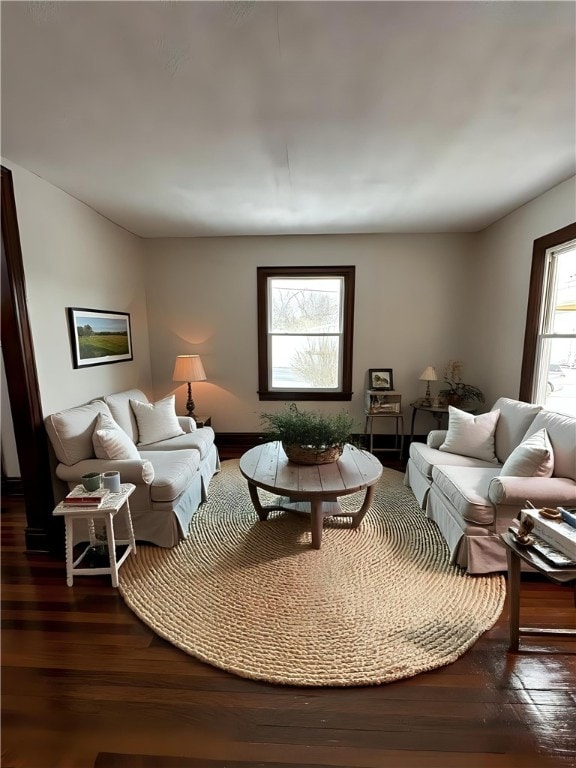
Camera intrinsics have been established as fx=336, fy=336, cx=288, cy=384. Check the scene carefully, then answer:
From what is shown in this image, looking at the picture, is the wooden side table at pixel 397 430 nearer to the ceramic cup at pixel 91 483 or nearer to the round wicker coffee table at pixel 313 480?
the round wicker coffee table at pixel 313 480

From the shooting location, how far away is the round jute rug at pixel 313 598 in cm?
159

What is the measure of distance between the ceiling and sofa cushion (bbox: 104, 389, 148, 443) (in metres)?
1.77

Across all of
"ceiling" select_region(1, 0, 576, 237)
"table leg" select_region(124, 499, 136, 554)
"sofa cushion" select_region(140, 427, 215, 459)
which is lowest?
"table leg" select_region(124, 499, 136, 554)

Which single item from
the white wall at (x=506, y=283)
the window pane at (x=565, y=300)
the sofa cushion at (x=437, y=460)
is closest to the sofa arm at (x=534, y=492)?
the sofa cushion at (x=437, y=460)

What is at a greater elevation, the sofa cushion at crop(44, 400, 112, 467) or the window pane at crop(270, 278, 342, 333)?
the window pane at crop(270, 278, 342, 333)

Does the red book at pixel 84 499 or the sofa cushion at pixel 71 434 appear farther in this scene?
the sofa cushion at pixel 71 434

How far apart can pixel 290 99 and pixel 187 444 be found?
2.63 meters

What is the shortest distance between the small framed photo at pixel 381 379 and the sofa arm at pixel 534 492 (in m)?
2.22

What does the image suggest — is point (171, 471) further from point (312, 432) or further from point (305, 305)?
point (305, 305)

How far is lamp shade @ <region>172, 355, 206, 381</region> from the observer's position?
3.91 metres

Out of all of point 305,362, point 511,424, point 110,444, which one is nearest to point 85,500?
point 110,444

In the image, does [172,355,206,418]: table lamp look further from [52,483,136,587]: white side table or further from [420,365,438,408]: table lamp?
[420,365,438,408]: table lamp

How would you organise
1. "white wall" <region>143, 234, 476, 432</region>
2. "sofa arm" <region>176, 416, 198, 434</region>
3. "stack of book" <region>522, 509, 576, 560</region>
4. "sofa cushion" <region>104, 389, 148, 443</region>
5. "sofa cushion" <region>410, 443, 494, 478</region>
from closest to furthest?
"stack of book" <region>522, 509, 576, 560</region>, "sofa cushion" <region>410, 443, 494, 478</region>, "sofa cushion" <region>104, 389, 148, 443</region>, "sofa arm" <region>176, 416, 198, 434</region>, "white wall" <region>143, 234, 476, 432</region>

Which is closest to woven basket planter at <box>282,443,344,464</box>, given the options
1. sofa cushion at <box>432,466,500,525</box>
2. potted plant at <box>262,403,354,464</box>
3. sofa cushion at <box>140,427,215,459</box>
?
potted plant at <box>262,403,354,464</box>
